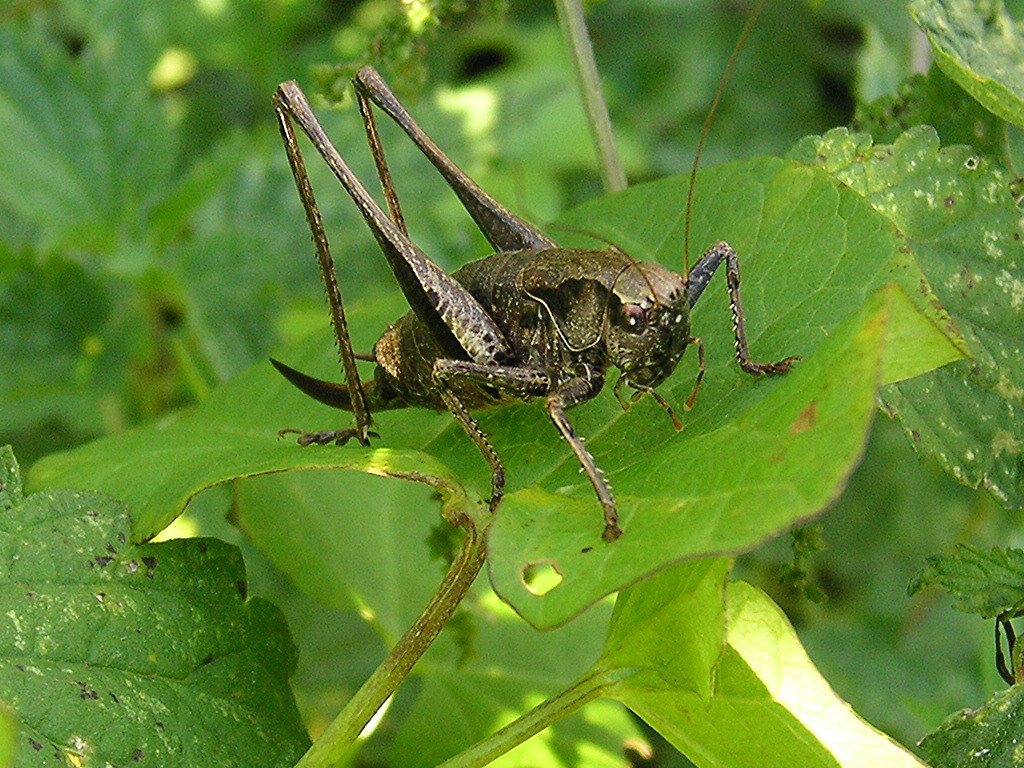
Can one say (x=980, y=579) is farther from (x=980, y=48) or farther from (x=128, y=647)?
(x=128, y=647)

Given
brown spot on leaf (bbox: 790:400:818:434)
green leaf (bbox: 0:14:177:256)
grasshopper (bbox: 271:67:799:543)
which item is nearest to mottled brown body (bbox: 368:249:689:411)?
grasshopper (bbox: 271:67:799:543)

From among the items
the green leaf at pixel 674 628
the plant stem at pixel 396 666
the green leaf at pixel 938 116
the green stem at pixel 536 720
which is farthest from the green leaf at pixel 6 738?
the green leaf at pixel 938 116

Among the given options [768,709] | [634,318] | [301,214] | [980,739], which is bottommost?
[980,739]

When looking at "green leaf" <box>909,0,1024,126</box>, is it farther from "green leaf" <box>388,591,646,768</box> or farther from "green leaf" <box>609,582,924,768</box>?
"green leaf" <box>388,591,646,768</box>

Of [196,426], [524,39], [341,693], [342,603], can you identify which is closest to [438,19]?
[196,426]

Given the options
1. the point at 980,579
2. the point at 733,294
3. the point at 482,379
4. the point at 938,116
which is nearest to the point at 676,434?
the point at 733,294

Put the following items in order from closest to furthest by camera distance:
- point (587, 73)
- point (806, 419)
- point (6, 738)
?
point (6, 738) < point (806, 419) < point (587, 73)

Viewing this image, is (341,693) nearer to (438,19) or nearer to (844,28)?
(438,19)
